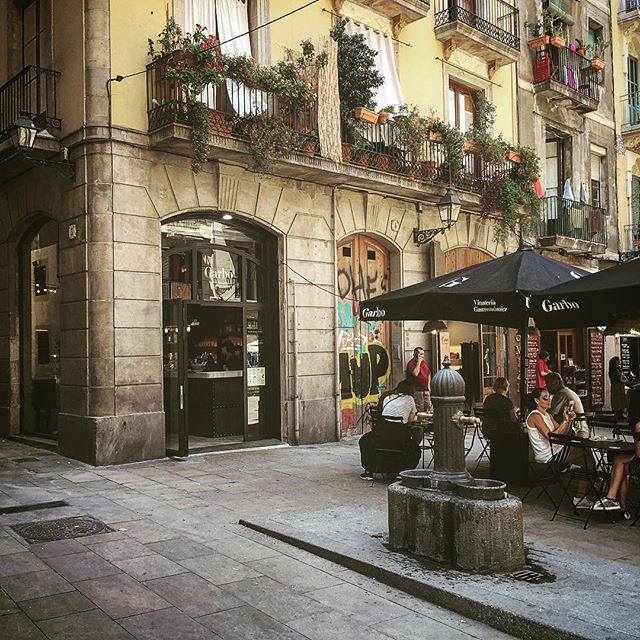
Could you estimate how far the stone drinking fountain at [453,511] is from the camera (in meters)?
5.29

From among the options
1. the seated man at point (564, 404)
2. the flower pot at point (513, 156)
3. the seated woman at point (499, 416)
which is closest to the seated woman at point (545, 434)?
the seated man at point (564, 404)

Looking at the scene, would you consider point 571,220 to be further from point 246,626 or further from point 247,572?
point 246,626

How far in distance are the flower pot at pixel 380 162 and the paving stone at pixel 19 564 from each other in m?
9.66

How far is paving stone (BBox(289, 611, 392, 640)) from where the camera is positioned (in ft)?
14.3

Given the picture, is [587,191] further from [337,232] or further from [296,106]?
[296,106]

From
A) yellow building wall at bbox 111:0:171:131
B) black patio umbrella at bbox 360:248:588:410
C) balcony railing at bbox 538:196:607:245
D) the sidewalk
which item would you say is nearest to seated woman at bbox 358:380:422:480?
the sidewalk

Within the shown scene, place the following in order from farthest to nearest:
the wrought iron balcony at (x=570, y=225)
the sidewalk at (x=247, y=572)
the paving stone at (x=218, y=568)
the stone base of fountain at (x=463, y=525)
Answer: the wrought iron balcony at (x=570, y=225), the paving stone at (x=218, y=568), the stone base of fountain at (x=463, y=525), the sidewalk at (x=247, y=572)

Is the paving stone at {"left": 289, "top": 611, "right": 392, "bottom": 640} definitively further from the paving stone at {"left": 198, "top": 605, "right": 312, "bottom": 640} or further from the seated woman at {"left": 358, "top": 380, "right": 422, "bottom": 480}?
the seated woman at {"left": 358, "top": 380, "right": 422, "bottom": 480}

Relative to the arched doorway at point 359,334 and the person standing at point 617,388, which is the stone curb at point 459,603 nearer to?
the arched doorway at point 359,334

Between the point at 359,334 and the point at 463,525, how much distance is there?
902 centimetres

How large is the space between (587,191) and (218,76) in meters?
13.8

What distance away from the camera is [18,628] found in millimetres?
4438

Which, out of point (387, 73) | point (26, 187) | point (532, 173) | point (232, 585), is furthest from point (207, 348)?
point (532, 173)

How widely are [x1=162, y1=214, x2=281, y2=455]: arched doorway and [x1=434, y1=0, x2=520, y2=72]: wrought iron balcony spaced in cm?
699
